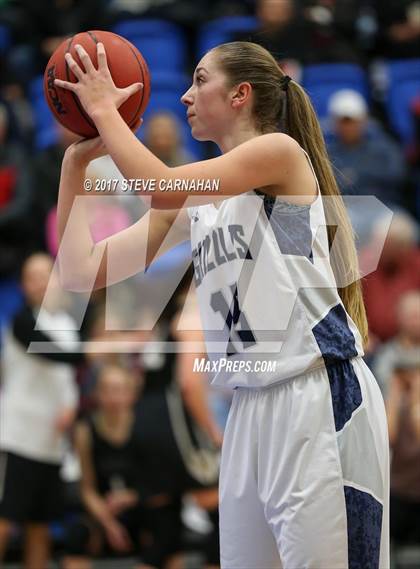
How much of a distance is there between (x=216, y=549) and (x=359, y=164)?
12.1 ft

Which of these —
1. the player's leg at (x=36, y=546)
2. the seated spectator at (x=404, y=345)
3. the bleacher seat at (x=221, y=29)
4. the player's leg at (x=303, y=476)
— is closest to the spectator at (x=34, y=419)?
the player's leg at (x=36, y=546)

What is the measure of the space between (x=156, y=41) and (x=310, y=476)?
300 inches

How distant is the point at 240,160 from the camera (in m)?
3.03

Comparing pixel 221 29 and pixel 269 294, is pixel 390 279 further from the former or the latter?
pixel 269 294

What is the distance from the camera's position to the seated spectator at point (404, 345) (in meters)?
6.39

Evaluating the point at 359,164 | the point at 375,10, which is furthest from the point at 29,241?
the point at 375,10

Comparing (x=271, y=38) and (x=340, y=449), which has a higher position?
(x=271, y=38)

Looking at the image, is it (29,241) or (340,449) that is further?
(29,241)

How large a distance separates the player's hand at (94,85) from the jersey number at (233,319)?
1.99 feet

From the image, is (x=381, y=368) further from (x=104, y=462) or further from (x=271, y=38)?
(x=271, y=38)

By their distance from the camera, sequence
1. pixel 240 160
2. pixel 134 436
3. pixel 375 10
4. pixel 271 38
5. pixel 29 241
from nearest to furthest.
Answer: pixel 240 160 < pixel 134 436 < pixel 29 241 < pixel 271 38 < pixel 375 10

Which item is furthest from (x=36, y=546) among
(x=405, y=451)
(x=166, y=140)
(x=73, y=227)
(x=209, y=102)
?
(x=209, y=102)

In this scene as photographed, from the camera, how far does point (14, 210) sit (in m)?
8.27

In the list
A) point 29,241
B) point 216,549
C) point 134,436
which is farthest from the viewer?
point 29,241
